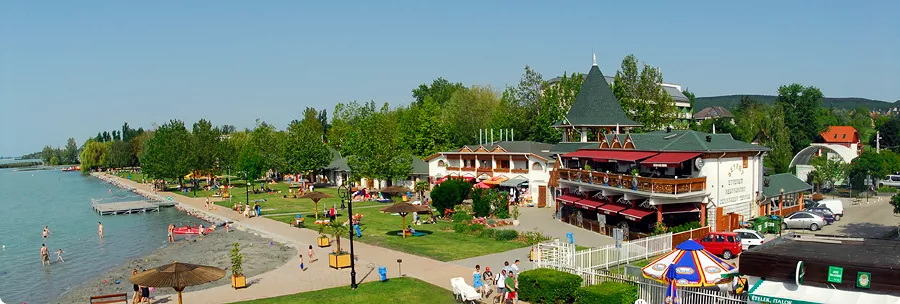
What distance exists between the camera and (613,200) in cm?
3831

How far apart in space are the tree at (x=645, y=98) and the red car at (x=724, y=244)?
32.5 m

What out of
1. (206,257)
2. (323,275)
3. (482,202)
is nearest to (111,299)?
(323,275)

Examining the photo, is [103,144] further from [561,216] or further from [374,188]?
[561,216]

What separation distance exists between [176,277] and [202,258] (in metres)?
16.0

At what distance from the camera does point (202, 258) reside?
3547cm

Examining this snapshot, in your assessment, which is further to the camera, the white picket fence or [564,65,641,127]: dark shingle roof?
[564,65,641,127]: dark shingle roof

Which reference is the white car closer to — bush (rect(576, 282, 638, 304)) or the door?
bush (rect(576, 282, 638, 304))

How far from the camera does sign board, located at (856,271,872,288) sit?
14.5 m

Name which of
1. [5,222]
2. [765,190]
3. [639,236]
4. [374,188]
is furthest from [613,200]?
[5,222]

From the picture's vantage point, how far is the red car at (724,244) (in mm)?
28688

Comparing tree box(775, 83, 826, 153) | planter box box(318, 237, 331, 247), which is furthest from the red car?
tree box(775, 83, 826, 153)

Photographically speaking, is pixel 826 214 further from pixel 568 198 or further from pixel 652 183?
pixel 568 198

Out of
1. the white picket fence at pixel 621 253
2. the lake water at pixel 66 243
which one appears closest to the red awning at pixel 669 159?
the white picket fence at pixel 621 253

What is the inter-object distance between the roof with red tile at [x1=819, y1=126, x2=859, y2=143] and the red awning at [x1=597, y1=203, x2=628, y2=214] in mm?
64968
